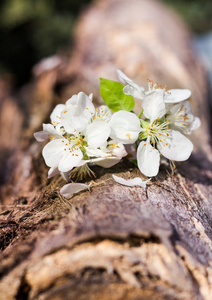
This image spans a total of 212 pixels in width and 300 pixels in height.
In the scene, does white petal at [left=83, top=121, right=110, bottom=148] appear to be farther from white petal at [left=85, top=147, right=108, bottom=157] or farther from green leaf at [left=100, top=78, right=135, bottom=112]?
green leaf at [left=100, top=78, right=135, bottom=112]

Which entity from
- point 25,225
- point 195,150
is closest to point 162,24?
point 195,150

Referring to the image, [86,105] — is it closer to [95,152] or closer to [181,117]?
[95,152]

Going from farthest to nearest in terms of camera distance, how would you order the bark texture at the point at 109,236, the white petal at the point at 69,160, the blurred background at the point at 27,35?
the blurred background at the point at 27,35 < the white petal at the point at 69,160 < the bark texture at the point at 109,236

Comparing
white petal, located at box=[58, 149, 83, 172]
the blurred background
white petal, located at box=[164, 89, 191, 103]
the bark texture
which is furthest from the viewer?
the blurred background

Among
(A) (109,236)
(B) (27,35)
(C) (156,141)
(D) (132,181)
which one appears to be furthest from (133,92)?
(B) (27,35)

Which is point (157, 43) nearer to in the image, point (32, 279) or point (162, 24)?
point (162, 24)

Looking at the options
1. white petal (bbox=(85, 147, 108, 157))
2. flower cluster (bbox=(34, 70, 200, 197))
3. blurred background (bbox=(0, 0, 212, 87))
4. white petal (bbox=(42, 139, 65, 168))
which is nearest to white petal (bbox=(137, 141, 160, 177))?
flower cluster (bbox=(34, 70, 200, 197))

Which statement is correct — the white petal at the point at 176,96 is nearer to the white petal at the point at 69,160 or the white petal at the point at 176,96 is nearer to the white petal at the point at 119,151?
the white petal at the point at 119,151

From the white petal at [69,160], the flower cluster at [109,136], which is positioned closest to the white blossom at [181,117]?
the flower cluster at [109,136]
